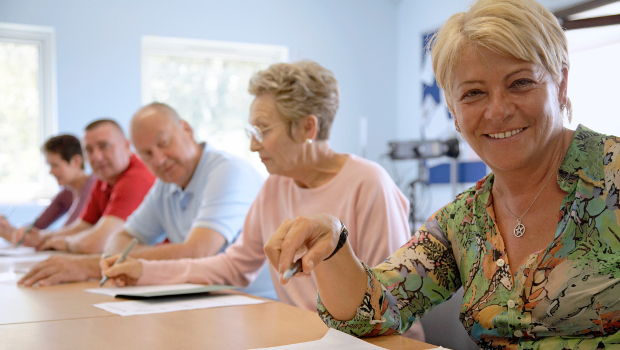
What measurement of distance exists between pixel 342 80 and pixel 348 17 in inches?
29.3

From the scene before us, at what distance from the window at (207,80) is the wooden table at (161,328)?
463 cm

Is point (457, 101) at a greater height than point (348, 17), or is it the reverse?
point (348, 17)

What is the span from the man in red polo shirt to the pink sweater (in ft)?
4.23

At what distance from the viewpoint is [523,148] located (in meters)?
1.02

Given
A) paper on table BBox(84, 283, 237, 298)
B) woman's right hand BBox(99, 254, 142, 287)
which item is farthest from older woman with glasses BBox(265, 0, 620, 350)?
woman's right hand BBox(99, 254, 142, 287)

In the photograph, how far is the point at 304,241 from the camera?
3.05ft

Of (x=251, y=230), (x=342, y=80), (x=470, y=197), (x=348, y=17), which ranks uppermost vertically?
(x=348, y=17)

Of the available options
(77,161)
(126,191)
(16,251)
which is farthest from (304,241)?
(77,161)

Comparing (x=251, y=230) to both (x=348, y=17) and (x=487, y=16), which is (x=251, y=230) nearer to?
(x=487, y=16)

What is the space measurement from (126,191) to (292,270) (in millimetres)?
2431

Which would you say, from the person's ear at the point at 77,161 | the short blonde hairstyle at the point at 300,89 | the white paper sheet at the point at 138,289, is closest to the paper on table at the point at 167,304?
the white paper sheet at the point at 138,289

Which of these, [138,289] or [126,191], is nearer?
[138,289]

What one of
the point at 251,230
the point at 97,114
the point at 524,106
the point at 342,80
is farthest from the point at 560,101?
the point at 342,80

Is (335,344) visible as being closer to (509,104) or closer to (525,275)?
(525,275)
